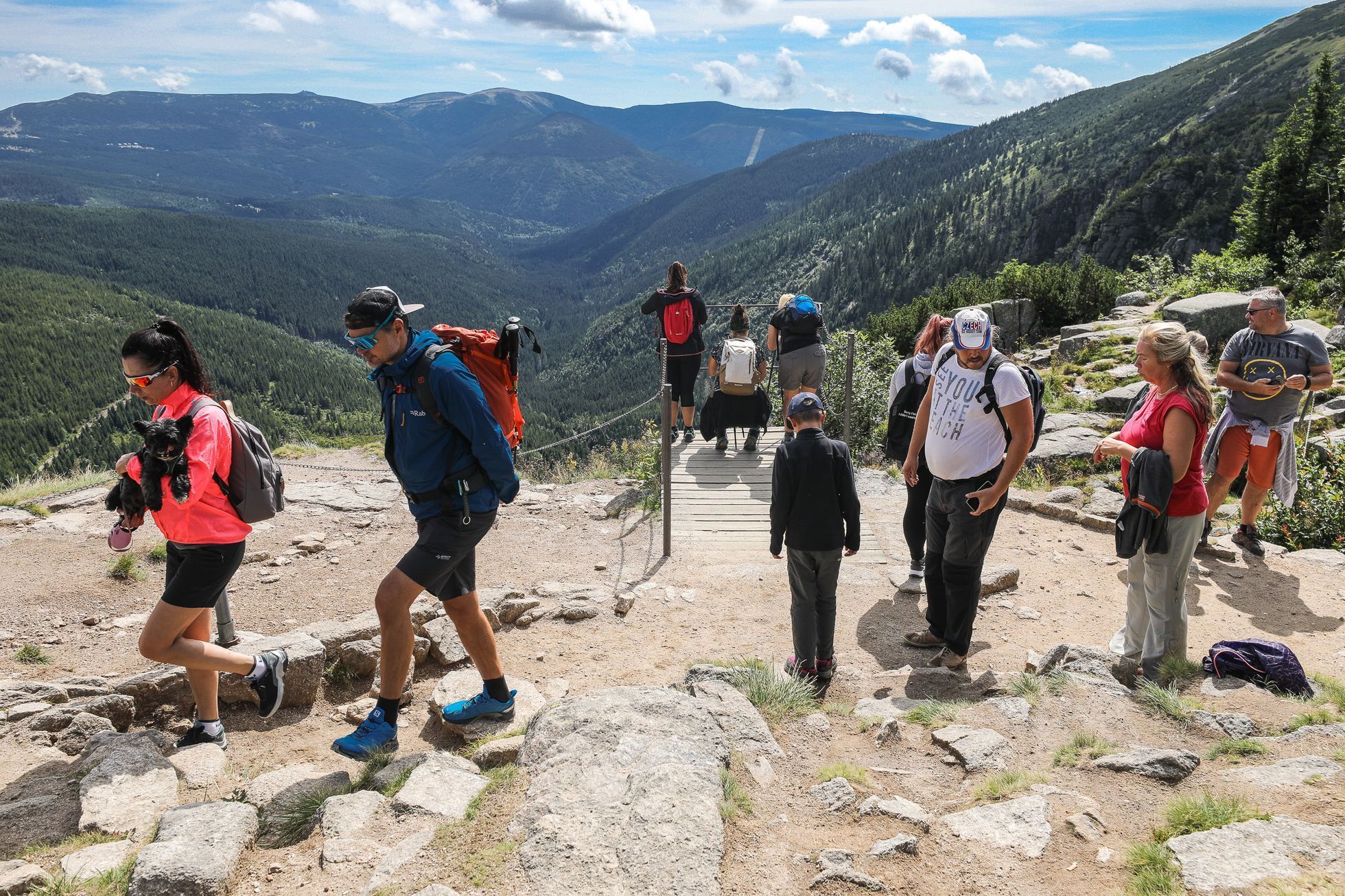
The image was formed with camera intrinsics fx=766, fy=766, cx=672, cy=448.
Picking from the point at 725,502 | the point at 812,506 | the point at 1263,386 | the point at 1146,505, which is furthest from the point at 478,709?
the point at 1263,386

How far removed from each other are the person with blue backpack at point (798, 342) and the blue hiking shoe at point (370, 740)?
5926mm

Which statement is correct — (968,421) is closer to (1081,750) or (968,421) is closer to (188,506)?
(1081,750)

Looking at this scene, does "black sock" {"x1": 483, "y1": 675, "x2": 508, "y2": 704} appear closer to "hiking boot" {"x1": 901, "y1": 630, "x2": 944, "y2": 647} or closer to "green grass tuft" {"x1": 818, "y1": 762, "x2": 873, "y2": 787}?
"green grass tuft" {"x1": 818, "y1": 762, "x2": 873, "y2": 787}

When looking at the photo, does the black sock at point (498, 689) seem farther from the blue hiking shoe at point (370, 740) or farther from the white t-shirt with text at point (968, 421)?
the white t-shirt with text at point (968, 421)

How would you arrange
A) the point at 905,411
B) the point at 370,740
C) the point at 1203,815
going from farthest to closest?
1. the point at 905,411
2. the point at 370,740
3. the point at 1203,815

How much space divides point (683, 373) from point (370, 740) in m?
6.49

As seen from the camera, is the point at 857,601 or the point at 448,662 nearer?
the point at 448,662

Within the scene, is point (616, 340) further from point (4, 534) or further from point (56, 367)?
point (4, 534)

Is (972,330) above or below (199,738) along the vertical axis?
above

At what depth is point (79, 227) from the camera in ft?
648

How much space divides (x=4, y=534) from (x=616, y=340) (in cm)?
14923

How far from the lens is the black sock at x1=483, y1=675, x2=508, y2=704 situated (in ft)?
14.0

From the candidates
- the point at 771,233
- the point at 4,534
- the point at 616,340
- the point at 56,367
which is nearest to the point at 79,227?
the point at 56,367

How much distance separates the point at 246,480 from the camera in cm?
387
